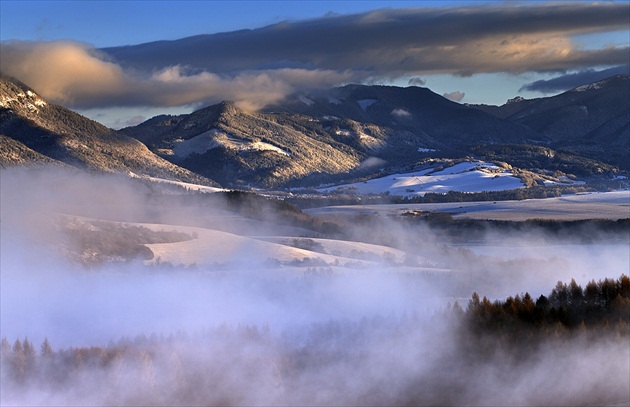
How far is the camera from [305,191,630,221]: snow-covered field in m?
156

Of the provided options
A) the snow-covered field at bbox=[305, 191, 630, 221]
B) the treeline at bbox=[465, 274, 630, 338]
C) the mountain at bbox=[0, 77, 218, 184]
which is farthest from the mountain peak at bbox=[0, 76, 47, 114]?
the treeline at bbox=[465, 274, 630, 338]

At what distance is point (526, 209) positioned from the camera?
17038cm

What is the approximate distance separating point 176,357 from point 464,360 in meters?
14.5

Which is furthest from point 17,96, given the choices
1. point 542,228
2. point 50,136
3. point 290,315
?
point 290,315

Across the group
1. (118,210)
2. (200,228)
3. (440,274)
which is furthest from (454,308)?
(118,210)

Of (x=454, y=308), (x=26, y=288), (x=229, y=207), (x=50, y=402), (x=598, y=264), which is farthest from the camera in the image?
(x=229, y=207)

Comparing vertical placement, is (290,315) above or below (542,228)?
above

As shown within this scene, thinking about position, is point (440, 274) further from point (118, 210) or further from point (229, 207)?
point (229, 207)

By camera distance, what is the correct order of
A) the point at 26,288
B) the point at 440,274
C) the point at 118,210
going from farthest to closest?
the point at 118,210
the point at 440,274
the point at 26,288

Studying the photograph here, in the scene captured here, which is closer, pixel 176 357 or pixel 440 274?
pixel 176 357

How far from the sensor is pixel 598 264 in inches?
4006

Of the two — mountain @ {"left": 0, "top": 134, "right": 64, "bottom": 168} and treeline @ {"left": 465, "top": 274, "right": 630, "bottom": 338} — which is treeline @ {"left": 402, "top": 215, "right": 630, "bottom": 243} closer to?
mountain @ {"left": 0, "top": 134, "right": 64, "bottom": 168}

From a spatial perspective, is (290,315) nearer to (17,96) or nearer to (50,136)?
(50,136)

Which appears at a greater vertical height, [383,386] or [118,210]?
[118,210]
